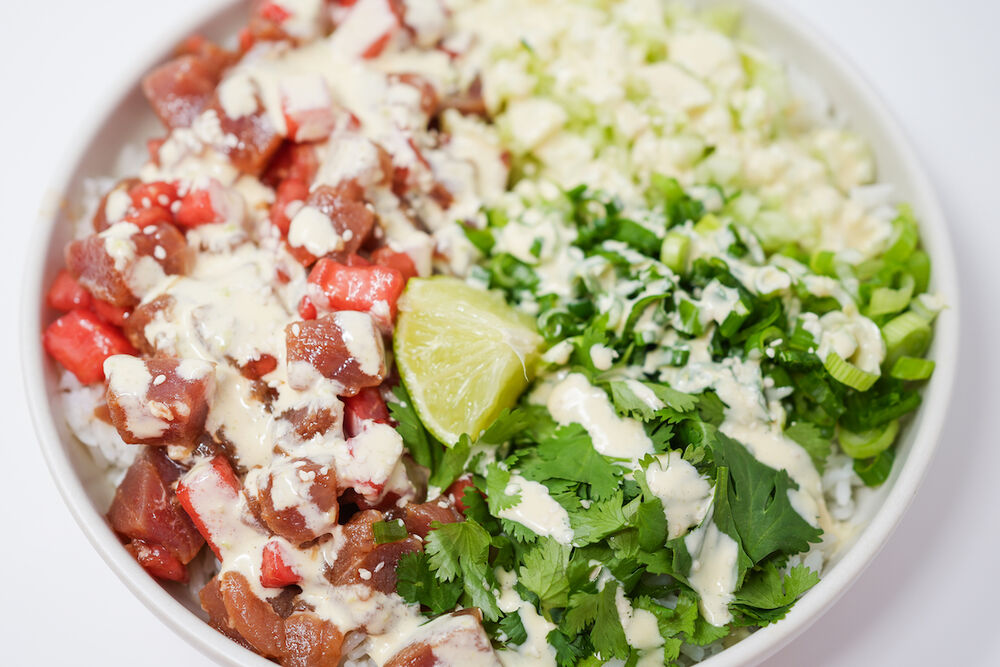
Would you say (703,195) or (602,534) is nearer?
(602,534)

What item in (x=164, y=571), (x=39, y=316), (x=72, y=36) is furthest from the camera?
(x=72, y=36)

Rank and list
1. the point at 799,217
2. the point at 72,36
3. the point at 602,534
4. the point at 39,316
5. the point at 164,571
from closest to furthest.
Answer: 1. the point at 602,534
2. the point at 164,571
3. the point at 39,316
4. the point at 799,217
5. the point at 72,36

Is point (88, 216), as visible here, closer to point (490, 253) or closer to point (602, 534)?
point (490, 253)

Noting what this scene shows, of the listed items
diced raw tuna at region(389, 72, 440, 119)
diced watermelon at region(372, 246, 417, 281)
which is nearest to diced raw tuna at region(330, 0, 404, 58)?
diced raw tuna at region(389, 72, 440, 119)

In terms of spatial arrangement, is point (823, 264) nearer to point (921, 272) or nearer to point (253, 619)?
point (921, 272)

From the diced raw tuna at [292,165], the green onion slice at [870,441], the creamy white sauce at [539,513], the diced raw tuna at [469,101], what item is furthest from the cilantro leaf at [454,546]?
the diced raw tuna at [469,101]

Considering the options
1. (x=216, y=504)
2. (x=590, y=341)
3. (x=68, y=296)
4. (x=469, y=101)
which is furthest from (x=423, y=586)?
(x=469, y=101)

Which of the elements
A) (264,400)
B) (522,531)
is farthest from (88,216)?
(522,531)
